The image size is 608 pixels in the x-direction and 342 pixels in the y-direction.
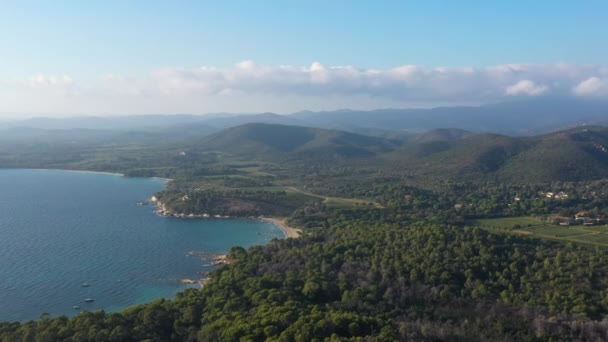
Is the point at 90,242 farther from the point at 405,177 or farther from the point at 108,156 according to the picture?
the point at 108,156

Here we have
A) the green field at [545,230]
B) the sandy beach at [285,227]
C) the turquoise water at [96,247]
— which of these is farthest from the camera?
the sandy beach at [285,227]

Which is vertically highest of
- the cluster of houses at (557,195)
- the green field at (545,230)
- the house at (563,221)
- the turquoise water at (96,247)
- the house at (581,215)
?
the cluster of houses at (557,195)

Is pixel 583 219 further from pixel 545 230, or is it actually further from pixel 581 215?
pixel 545 230

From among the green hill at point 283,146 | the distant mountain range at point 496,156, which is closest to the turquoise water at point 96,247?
the distant mountain range at point 496,156

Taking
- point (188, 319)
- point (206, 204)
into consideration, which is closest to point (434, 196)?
point (206, 204)

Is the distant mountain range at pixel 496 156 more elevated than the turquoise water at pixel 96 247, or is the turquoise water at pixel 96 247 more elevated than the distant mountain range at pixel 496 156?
the distant mountain range at pixel 496 156

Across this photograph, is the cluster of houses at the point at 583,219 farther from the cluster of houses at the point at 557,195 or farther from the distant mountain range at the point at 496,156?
the distant mountain range at the point at 496,156
